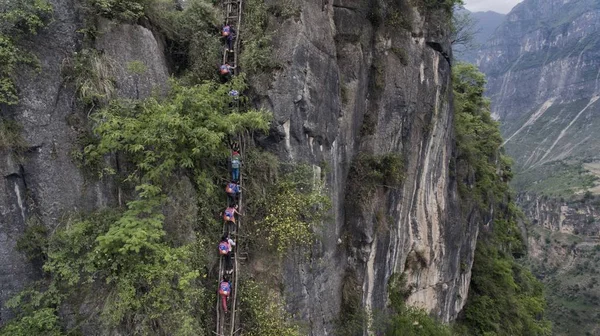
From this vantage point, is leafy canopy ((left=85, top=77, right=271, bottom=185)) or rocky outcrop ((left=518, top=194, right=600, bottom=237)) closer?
leafy canopy ((left=85, top=77, right=271, bottom=185))

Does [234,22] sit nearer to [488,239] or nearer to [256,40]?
[256,40]

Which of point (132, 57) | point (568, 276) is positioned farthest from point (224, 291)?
point (568, 276)

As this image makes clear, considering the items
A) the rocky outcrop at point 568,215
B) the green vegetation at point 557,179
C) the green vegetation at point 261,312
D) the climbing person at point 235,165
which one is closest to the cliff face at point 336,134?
the green vegetation at point 261,312

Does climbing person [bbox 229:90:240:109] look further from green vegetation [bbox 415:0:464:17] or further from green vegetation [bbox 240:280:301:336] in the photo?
green vegetation [bbox 415:0:464:17]

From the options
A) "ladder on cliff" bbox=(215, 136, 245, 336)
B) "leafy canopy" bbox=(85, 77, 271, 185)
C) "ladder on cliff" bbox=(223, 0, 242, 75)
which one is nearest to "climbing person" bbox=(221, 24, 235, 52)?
"ladder on cliff" bbox=(223, 0, 242, 75)

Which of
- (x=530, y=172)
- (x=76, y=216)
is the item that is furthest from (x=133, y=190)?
(x=530, y=172)

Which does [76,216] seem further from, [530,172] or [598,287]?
[530,172]

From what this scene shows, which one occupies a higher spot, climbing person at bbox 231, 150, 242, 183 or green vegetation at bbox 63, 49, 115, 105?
green vegetation at bbox 63, 49, 115, 105

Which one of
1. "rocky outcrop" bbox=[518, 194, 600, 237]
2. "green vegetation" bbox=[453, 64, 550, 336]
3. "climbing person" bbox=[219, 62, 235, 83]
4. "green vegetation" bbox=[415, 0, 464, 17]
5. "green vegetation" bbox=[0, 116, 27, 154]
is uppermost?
"green vegetation" bbox=[415, 0, 464, 17]
